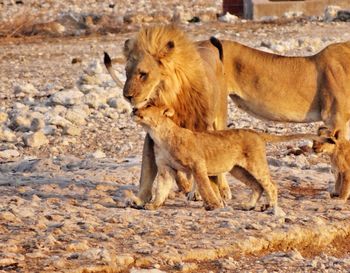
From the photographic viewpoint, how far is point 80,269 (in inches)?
291

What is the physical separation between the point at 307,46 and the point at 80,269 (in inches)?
595

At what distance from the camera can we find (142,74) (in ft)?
30.5

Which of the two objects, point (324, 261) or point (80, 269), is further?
point (324, 261)

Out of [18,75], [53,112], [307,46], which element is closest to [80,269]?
[53,112]

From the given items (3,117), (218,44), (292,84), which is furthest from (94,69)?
(218,44)

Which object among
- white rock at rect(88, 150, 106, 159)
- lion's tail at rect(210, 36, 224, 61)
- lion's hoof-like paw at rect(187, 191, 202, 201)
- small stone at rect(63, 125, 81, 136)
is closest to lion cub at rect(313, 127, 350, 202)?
lion's hoof-like paw at rect(187, 191, 202, 201)

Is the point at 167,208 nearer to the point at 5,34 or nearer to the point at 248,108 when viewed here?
the point at 248,108

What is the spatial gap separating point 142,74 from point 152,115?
0.32 meters

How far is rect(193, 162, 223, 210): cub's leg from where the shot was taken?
9258 mm

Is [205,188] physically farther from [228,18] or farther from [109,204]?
[228,18]

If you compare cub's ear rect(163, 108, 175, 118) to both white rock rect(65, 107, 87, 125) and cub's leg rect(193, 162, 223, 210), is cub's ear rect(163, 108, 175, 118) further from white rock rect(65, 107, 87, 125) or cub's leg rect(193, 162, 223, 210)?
white rock rect(65, 107, 87, 125)

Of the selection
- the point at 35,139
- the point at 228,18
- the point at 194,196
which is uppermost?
the point at 194,196

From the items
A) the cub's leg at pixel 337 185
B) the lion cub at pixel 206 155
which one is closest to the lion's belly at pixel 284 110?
the cub's leg at pixel 337 185

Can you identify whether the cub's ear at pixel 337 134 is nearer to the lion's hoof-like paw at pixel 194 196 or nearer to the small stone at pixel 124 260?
the lion's hoof-like paw at pixel 194 196
